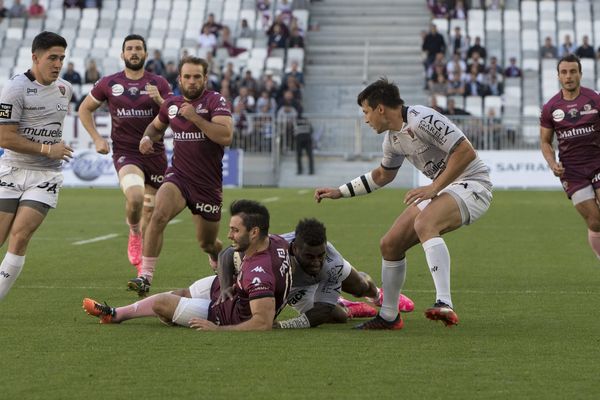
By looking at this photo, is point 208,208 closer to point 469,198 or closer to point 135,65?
point 135,65

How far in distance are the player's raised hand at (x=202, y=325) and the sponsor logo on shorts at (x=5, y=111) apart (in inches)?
87.3

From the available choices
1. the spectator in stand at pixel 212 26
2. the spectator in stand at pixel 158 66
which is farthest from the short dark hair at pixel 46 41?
the spectator in stand at pixel 212 26

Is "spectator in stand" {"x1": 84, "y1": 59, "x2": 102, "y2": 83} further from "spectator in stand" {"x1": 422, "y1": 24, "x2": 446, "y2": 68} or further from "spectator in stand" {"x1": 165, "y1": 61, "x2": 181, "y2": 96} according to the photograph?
Answer: "spectator in stand" {"x1": 422, "y1": 24, "x2": 446, "y2": 68}

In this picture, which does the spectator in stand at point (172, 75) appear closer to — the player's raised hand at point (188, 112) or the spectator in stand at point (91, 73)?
the spectator in stand at point (91, 73)

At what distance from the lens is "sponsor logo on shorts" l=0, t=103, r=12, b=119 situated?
32.6 ft

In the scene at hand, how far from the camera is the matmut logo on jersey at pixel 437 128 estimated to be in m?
9.35

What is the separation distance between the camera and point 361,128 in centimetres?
3534

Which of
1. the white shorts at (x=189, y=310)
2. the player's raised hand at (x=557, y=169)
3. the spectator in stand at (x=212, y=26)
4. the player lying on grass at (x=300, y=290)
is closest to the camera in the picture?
the player lying on grass at (x=300, y=290)

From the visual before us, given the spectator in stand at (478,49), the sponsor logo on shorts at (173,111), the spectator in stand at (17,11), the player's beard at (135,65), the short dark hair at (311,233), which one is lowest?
the short dark hair at (311,233)

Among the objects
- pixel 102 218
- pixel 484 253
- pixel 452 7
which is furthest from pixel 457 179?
pixel 452 7

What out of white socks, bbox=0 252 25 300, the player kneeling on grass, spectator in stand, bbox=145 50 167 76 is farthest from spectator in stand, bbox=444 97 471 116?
the player kneeling on grass

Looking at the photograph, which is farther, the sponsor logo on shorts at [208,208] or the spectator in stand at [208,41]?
the spectator in stand at [208,41]

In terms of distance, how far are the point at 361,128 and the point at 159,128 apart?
2328 centimetres

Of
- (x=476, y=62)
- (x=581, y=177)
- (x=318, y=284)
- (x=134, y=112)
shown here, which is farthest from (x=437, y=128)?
(x=476, y=62)
